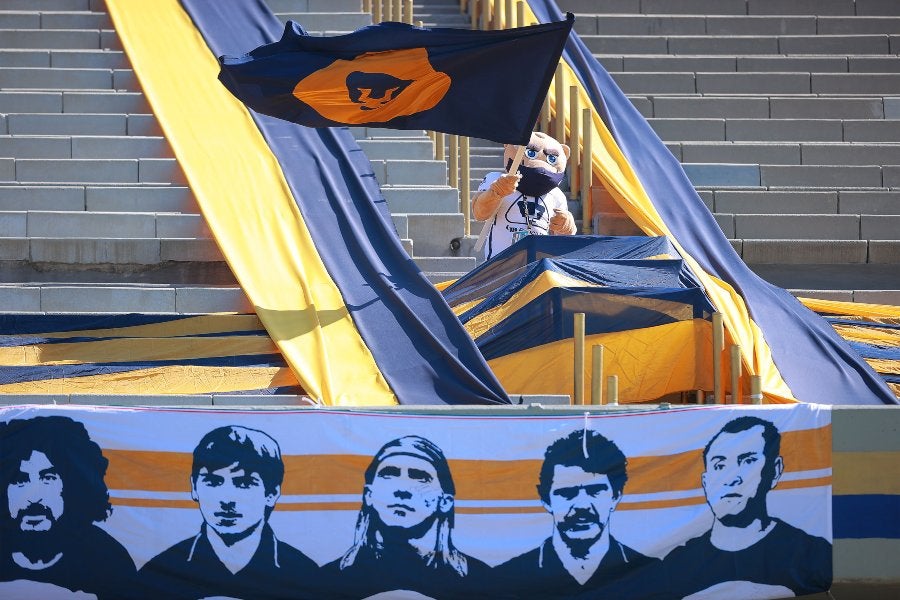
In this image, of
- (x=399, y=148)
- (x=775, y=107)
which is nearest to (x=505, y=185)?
(x=399, y=148)

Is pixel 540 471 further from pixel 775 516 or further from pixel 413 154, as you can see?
pixel 413 154

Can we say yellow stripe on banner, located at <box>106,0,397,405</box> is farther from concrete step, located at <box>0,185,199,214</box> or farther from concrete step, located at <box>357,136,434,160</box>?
concrete step, located at <box>357,136,434,160</box>

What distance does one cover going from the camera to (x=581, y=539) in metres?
6.31

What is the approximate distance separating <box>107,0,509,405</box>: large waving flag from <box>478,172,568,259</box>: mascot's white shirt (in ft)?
2.40

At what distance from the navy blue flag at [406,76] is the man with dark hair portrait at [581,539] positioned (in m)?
2.64

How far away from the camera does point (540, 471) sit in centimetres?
632

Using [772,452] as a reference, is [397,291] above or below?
above

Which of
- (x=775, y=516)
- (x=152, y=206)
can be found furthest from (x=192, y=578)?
(x=152, y=206)

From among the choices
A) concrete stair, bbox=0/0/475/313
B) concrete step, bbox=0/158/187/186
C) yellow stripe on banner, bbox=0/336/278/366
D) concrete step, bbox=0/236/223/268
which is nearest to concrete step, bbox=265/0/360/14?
concrete stair, bbox=0/0/475/313

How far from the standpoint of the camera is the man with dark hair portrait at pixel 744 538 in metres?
6.38

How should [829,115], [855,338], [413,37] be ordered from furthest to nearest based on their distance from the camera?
[829,115] < [855,338] < [413,37]

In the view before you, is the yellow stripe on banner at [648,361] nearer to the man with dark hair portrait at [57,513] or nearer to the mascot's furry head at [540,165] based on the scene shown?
the mascot's furry head at [540,165]

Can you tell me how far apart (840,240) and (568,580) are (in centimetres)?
554

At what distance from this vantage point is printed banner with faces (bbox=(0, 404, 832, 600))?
6203 mm
